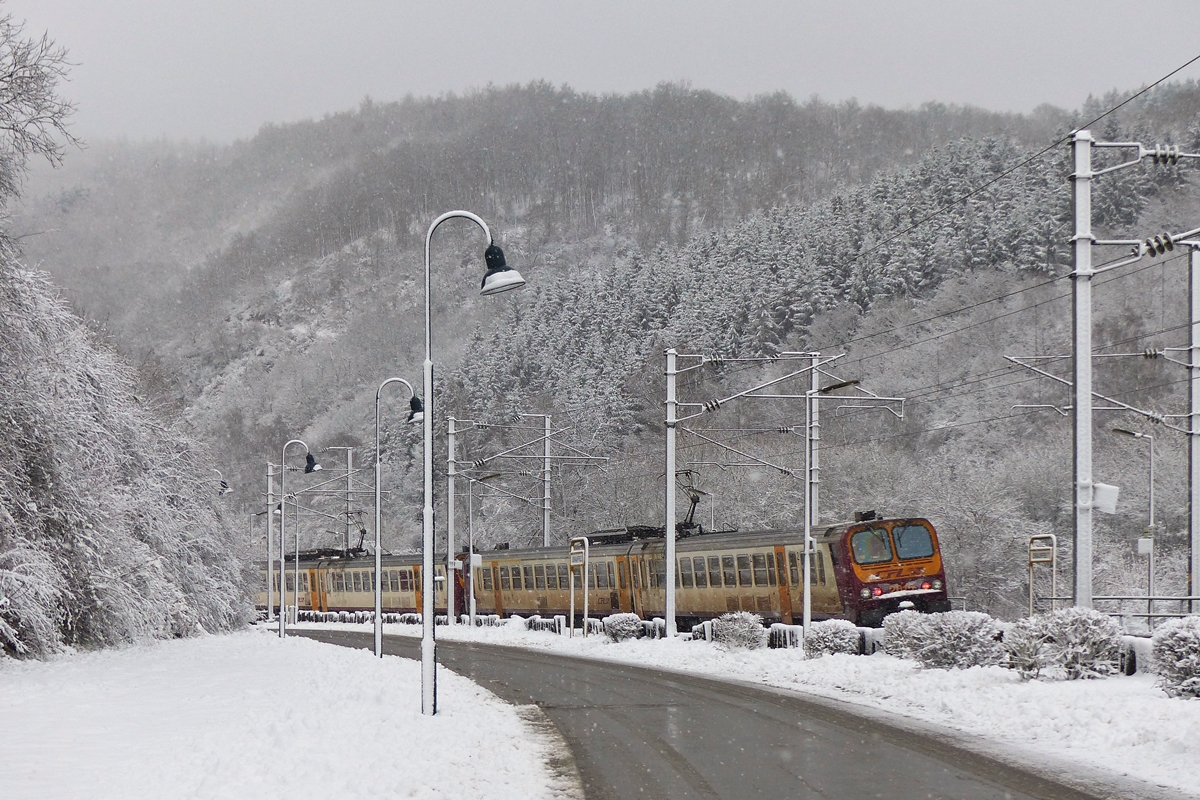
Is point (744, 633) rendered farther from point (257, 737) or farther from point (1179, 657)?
point (257, 737)

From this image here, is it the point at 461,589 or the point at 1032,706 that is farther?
the point at 461,589

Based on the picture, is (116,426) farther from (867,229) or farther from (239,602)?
(867,229)

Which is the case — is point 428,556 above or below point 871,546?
above

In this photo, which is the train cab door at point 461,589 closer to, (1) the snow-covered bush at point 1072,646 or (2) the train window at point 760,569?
(2) the train window at point 760,569

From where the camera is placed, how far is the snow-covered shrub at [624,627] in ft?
131

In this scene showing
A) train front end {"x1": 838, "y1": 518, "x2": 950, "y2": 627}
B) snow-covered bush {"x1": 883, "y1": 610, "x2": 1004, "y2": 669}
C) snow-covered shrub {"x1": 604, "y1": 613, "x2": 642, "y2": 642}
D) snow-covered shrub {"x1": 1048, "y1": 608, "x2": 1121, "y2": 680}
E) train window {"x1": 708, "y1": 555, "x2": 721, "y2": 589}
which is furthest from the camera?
snow-covered shrub {"x1": 604, "y1": 613, "x2": 642, "y2": 642}

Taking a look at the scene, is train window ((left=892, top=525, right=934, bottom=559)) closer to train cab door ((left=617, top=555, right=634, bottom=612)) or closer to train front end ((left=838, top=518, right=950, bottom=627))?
train front end ((left=838, top=518, right=950, bottom=627))

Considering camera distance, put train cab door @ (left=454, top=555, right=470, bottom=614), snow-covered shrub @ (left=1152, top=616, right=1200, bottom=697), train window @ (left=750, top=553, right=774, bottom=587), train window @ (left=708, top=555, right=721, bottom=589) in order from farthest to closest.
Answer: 1. train cab door @ (left=454, top=555, right=470, bottom=614)
2. train window @ (left=708, top=555, right=721, bottom=589)
3. train window @ (left=750, top=553, right=774, bottom=587)
4. snow-covered shrub @ (left=1152, top=616, right=1200, bottom=697)

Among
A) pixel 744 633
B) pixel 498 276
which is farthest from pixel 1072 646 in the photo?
pixel 744 633

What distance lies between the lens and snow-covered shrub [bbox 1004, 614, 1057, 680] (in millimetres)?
19797

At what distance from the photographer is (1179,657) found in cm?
1666

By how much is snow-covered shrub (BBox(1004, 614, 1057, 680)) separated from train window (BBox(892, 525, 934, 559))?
594 inches

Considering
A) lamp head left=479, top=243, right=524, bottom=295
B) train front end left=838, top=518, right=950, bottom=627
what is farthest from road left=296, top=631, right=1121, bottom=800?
train front end left=838, top=518, right=950, bottom=627

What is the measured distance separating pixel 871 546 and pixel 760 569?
3.32 meters
